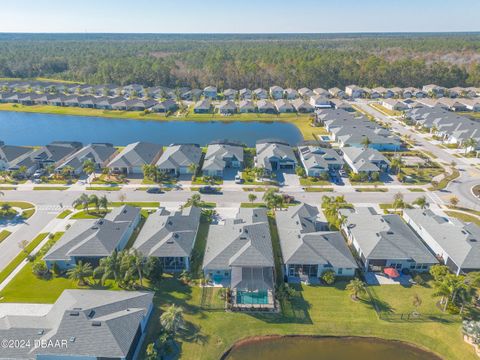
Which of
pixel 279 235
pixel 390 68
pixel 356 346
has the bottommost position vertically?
pixel 356 346

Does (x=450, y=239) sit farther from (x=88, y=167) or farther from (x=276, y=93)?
(x=276, y=93)

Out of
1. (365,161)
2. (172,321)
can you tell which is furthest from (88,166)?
(365,161)

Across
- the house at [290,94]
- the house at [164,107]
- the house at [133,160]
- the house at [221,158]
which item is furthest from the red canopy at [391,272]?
the house at [290,94]

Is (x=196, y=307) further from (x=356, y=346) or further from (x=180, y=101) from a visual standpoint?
(x=180, y=101)

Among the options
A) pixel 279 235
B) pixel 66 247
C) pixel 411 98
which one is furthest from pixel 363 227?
pixel 411 98

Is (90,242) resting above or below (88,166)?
below

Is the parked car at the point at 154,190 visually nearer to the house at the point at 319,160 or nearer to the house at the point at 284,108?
the house at the point at 319,160

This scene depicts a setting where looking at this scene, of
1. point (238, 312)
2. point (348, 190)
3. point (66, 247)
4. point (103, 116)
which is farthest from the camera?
point (103, 116)
